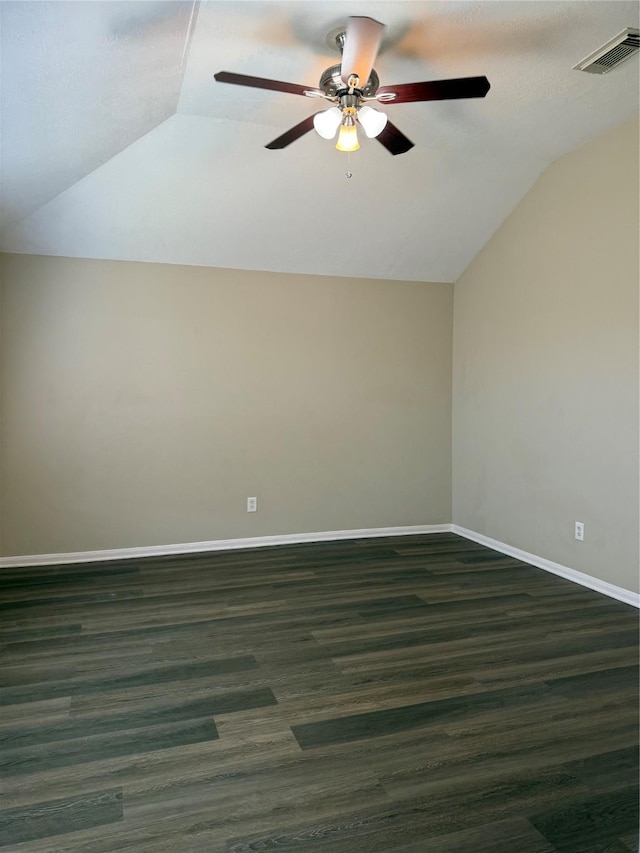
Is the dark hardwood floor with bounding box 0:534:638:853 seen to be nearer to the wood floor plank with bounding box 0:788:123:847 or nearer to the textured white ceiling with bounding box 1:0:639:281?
the wood floor plank with bounding box 0:788:123:847

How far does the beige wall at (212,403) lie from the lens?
4.30 m

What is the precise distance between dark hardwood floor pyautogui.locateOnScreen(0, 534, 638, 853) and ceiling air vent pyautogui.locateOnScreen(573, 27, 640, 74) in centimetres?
279

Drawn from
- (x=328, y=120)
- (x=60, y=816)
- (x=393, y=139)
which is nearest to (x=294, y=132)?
(x=328, y=120)

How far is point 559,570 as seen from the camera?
411 centimetres

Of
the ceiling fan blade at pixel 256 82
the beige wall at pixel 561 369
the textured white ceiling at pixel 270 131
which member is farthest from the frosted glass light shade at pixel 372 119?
the beige wall at pixel 561 369

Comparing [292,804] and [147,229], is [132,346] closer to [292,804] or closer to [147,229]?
[147,229]

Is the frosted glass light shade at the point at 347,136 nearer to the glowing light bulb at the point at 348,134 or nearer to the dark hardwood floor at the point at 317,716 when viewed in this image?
the glowing light bulb at the point at 348,134

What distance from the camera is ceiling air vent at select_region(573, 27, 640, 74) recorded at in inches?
105

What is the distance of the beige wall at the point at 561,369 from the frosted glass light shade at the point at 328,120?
6.46ft

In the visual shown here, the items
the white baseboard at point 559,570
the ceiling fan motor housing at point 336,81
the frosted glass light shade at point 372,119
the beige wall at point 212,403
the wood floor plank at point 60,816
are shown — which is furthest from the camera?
the beige wall at point 212,403

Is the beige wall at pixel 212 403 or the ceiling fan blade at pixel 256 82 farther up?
the ceiling fan blade at pixel 256 82

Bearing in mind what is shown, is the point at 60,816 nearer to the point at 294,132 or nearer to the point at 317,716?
the point at 317,716

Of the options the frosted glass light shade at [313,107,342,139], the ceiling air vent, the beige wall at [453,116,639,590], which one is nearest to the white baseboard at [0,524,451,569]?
the beige wall at [453,116,639,590]

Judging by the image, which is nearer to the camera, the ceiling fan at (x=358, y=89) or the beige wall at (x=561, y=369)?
the ceiling fan at (x=358, y=89)
